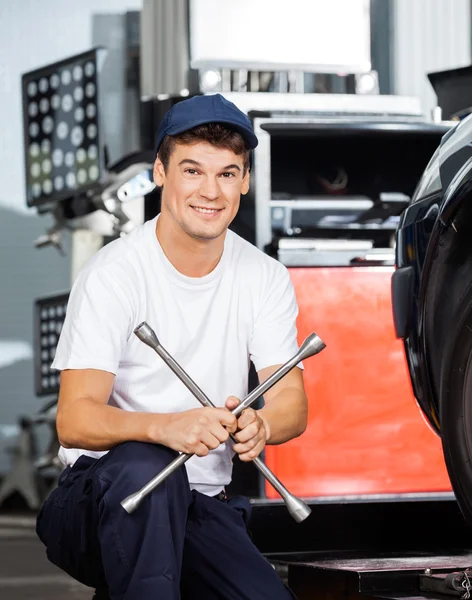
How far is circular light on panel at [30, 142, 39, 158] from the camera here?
410cm

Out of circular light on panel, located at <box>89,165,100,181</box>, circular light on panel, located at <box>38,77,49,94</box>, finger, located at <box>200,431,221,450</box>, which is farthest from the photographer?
circular light on panel, located at <box>38,77,49,94</box>

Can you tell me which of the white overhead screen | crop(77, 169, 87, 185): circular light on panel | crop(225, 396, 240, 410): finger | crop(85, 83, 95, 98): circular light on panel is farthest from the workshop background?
crop(225, 396, 240, 410): finger

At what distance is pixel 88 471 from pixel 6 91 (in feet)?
16.8

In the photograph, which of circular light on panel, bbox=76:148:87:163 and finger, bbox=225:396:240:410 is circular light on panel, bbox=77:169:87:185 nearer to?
circular light on panel, bbox=76:148:87:163

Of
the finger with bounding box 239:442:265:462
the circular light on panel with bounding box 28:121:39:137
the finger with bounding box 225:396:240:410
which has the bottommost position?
the finger with bounding box 239:442:265:462

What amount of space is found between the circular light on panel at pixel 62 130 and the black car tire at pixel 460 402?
2490 mm

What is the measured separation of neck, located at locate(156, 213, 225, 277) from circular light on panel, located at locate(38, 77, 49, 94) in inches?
95.7

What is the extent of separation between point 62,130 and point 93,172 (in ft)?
0.94

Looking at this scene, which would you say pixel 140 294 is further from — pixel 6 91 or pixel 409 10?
pixel 6 91

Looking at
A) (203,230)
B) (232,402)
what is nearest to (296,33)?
(203,230)

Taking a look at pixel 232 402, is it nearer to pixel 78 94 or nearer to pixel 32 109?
pixel 78 94

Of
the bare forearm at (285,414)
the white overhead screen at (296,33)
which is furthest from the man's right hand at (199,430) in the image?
the white overhead screen at (296,33)

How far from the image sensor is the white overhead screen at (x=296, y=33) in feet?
11.3

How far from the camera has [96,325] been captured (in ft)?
5.54
